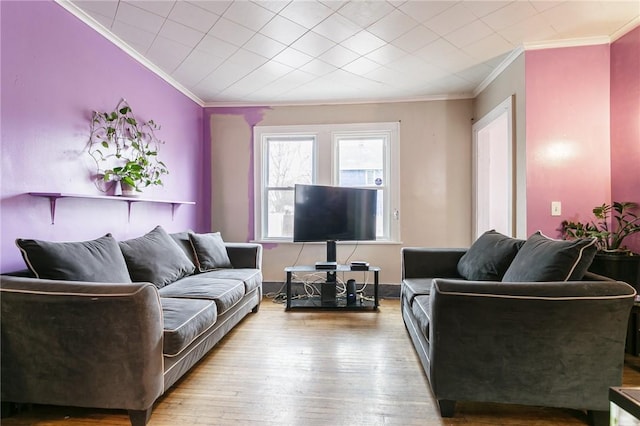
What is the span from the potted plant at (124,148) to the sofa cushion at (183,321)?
1.08 m

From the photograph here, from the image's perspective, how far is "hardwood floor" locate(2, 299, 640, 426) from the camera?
154 cm

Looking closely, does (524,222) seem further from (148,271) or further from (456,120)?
(148,271)

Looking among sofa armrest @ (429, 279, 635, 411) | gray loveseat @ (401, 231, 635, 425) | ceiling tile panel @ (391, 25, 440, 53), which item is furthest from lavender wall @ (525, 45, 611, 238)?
sofa armrest @ (429, 279, 635, 411)

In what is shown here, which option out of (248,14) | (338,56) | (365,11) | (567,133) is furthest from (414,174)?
(248,14)

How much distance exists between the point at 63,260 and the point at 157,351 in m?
0.74

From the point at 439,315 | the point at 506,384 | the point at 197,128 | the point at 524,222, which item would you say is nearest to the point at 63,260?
the point at 439,315

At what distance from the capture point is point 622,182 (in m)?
2.37

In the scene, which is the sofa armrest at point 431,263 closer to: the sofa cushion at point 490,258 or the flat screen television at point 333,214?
the sofa cushion at point 490,258

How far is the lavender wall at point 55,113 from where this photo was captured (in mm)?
1730

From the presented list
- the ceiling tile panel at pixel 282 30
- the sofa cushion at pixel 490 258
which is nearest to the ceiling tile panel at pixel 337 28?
the ceiling tile panel at pixel 282 30

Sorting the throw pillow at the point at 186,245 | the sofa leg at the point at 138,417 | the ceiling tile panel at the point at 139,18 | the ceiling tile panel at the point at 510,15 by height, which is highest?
the ceiling tile panel at the point at 510,15

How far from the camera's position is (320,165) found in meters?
3.93

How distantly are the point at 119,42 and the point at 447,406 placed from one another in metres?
3.40

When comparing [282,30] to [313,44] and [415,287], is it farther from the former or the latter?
[415,287]
